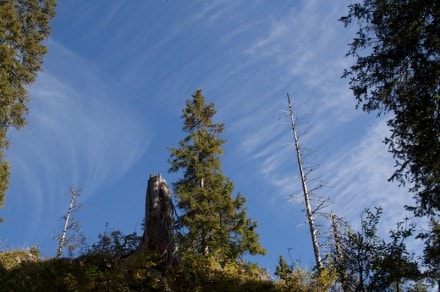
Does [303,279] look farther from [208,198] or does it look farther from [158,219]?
[208,198]

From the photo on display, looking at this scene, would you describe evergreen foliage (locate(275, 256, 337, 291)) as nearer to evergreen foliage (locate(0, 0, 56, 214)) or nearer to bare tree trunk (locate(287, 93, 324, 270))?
bare tree trunk (locate(287, 93, 324, 270))

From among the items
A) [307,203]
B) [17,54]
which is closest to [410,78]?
[307,203]

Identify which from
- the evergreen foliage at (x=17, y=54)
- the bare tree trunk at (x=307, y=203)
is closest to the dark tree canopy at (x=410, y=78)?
→ the bare tree trunk at (x=307, y=203)

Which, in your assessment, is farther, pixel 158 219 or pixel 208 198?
pixel 208 198

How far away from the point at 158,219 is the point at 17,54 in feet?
46.2

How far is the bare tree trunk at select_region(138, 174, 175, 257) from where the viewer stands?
1041cm

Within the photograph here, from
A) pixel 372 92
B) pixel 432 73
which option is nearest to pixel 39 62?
pixel 372 92

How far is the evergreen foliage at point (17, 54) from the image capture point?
18.8 metres

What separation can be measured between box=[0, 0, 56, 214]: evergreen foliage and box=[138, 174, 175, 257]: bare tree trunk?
10124 millimetres

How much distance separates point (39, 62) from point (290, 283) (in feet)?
55.9

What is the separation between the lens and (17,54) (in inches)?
811

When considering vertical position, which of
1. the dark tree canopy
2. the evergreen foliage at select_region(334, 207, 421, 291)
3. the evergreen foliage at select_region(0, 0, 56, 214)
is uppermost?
the evergreen foliage at select_region(0, 0, 56, 214)

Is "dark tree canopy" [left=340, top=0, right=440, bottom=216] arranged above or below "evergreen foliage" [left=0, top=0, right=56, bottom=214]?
below

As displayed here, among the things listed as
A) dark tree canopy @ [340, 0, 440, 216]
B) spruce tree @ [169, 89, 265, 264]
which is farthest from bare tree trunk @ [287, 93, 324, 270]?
dark tree canopy @ [340, 0, 440, 216]
